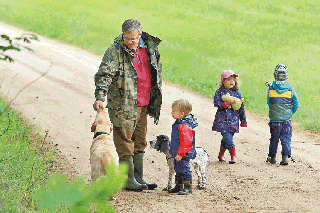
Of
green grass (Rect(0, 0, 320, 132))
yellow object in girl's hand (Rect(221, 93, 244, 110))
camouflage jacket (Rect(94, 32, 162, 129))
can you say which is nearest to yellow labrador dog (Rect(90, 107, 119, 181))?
camouflage jacket (Rect(94, 32, 162, 129))

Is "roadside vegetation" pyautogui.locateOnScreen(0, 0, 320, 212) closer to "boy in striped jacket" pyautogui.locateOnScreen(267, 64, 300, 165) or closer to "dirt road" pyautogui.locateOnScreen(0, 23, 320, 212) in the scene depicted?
"dirt road" pyautogui.locateOnScreen(0, 23, 320, 212)

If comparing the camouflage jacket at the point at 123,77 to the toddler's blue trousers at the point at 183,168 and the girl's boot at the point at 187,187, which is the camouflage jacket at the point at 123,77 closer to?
the toddler's blue trousers at the point at 183,168

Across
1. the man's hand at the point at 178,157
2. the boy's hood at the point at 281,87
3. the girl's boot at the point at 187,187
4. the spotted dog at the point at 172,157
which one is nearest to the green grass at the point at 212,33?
the boy's hood at the point at 281,87

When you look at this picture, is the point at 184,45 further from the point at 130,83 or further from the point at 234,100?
the point at 130,83

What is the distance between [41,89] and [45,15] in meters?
14.8

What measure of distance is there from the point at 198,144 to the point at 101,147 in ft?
13.8

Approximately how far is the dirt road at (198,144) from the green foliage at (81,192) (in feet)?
2.65

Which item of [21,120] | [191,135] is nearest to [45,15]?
[21,120]

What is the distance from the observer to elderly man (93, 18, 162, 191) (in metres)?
5.51

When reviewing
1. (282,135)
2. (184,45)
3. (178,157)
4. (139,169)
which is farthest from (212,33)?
(178,157)

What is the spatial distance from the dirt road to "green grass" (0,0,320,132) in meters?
1.79

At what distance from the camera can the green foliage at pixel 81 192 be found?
184 cm

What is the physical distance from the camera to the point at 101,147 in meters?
5.05

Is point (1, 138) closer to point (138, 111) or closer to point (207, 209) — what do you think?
point (138, 111)
